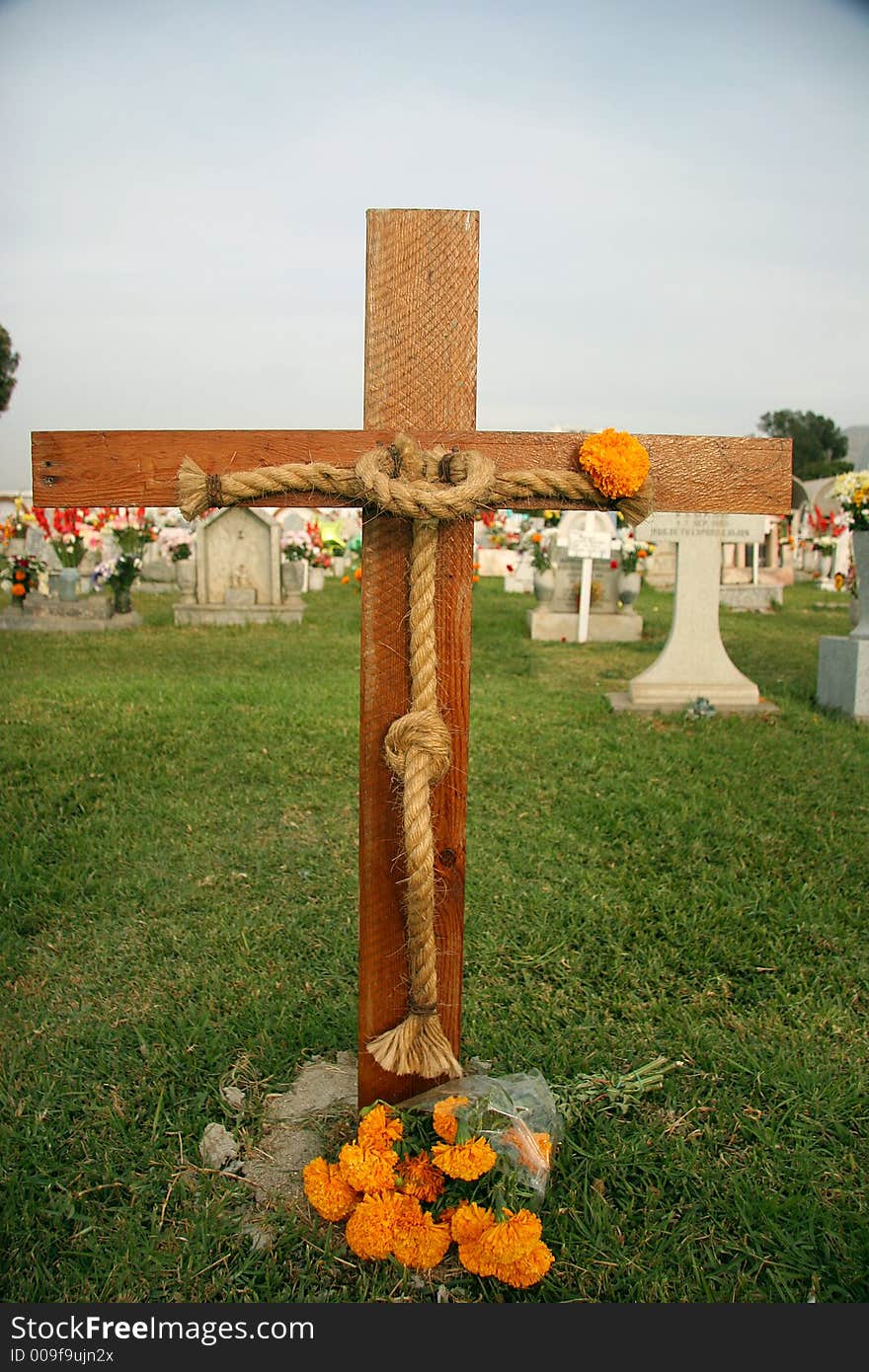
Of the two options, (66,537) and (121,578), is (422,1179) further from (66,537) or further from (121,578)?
(66,537)

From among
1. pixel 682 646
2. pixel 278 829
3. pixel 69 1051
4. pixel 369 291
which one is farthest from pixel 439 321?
pixel 682 646

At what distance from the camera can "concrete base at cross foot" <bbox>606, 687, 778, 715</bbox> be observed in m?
6.79

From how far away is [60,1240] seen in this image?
182 centimetres

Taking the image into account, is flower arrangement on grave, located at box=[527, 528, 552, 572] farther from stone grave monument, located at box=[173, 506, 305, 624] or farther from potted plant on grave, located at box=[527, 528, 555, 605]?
stone grave monument, located at box=[173, 506, 305, 624]

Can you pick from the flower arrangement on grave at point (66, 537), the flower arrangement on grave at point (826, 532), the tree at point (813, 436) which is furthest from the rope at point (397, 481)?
the tree at point (813, 436)

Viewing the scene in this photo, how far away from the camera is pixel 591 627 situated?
35.2ft

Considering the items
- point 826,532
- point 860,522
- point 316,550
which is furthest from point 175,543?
point 826,532

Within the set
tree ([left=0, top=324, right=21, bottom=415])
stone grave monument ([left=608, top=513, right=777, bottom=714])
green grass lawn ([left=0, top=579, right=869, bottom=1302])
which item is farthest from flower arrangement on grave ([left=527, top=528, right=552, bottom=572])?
tree ([left=0, top=324, right=21, bottom=415])

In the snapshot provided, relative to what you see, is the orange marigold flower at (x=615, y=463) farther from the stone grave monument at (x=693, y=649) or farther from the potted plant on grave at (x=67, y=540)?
the potted plant on grave at (x=67, y=540)

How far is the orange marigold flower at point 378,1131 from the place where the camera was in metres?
1.72

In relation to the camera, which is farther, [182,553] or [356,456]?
[182,553]

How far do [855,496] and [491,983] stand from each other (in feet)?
17.1

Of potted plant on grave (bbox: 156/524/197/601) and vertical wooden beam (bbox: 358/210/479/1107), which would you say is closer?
vertical wooden beam (bbox: 358/210/479/1107)

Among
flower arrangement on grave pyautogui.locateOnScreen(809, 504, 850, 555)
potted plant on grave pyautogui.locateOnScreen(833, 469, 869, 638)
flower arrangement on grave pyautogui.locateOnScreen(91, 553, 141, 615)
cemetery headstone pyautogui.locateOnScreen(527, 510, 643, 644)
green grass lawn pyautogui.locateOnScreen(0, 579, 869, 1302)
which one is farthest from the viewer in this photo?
flower arrangement on grave pyautogui.locateOnScreen(809, 504, 850, 555)
